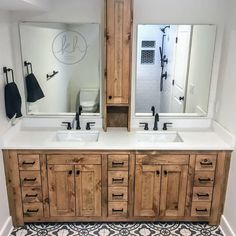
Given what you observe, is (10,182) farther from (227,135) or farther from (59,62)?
(227,135)

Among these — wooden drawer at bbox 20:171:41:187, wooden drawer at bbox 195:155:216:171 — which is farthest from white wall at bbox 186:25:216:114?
wooden drawer at bbox 20:171:41:187

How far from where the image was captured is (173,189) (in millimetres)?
2498

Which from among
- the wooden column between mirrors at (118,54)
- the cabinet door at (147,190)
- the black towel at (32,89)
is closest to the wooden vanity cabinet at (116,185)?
the cabinet door at (147,190)

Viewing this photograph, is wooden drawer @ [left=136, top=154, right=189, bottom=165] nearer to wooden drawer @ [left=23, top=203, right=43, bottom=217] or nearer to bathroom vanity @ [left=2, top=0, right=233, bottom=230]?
bathroom vanity @ [left=2, top=0, right=233, bottom=230]

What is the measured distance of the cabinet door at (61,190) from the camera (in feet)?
7.95

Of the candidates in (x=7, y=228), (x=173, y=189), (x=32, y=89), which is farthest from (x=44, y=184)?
(x=173, y=189)

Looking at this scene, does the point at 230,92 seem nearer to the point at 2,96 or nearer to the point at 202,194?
the point at 202,194

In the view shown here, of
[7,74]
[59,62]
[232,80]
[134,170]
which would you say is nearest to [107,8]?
[59,62]

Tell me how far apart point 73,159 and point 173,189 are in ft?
3.17

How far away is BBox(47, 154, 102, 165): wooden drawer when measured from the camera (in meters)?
2.38

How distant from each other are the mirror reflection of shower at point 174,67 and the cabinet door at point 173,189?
0.69m

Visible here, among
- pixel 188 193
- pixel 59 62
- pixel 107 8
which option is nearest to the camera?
pixel 107 8

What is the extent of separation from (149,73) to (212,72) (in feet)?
2.11

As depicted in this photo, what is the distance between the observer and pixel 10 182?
2.42 meters
